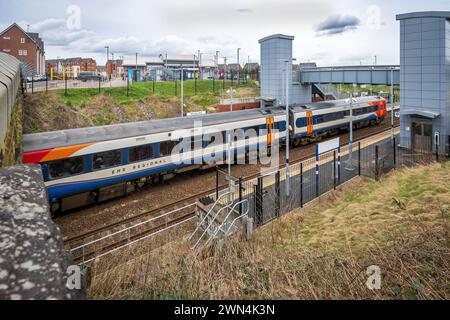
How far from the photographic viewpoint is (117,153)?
50.1 ft

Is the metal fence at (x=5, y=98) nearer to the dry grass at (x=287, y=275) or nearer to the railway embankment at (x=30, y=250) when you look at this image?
the dry grass at (x=287, y=275)

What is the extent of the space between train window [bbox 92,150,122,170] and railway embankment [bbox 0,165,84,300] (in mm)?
12357

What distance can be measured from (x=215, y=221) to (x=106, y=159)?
21.0 ft

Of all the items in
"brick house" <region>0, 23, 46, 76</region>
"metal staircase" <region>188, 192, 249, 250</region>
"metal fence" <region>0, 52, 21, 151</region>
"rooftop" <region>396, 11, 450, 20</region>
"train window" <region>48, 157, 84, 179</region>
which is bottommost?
"metal staircase" <region>188, 192, 249, 250</region>

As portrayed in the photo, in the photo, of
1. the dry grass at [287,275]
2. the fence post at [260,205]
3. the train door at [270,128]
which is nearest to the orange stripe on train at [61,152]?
the fence post at [260,205]

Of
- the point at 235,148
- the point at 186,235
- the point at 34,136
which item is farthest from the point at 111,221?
the point at 235,148

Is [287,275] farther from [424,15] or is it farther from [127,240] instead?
[424,15]

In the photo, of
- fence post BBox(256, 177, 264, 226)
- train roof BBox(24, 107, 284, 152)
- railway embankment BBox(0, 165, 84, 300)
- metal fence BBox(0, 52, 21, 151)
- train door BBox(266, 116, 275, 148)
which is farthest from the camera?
train door BBox(266, 116, 275, 148)

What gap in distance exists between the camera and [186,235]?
37.9 ft

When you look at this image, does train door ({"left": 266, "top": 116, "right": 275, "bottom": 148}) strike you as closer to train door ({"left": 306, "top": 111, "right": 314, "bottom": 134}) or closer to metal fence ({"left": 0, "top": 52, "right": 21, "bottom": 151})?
train door ({"left": 306, "top": 111, "right": 314, "bottom": 134})

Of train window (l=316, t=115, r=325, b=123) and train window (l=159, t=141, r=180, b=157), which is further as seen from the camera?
train window (l=316, t=115, r=325, b=123)

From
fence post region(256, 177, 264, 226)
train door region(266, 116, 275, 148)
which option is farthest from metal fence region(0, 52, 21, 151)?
train door region(266, 116, 275, 148)

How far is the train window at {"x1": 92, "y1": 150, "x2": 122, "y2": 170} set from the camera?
14.6 m

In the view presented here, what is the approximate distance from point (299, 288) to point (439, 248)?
7.95 ft
